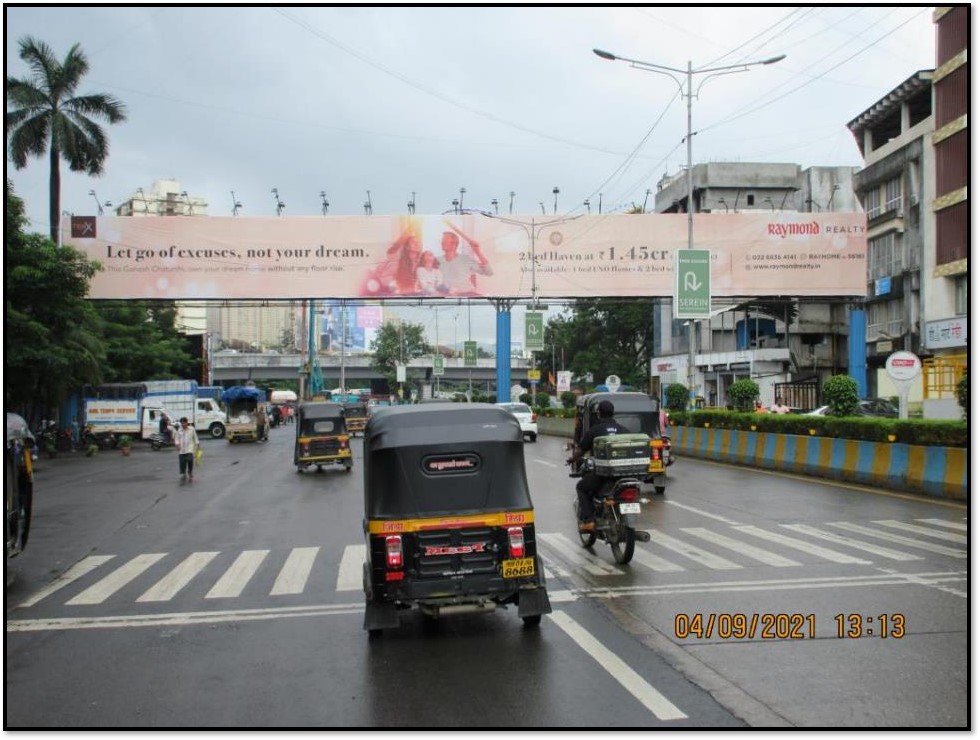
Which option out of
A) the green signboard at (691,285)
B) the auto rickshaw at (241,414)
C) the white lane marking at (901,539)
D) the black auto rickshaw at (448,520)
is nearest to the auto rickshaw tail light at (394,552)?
the black auto rickshaw at (448,520)

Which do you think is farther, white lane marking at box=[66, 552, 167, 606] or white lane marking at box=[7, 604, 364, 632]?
white lane marking at box=[66, 552, 167, 606]

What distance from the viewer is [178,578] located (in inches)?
422

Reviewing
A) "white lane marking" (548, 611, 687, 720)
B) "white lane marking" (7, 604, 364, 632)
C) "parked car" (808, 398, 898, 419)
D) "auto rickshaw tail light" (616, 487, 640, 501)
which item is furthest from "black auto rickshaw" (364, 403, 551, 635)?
"parked car" (808, 398, 898, 419)

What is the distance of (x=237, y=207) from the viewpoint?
4522 centimetres

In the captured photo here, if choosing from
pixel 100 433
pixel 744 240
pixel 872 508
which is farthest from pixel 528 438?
pixel 872 508

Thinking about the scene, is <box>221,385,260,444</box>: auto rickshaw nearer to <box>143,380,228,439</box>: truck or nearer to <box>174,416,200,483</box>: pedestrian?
<box>143,380,228,439</box>: truck

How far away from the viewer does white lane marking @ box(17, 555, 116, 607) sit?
32.5 feet

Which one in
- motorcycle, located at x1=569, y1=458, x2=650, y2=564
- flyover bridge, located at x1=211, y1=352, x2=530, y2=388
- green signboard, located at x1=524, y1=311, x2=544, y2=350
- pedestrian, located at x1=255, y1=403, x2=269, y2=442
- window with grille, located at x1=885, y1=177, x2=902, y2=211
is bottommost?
pedestrian, located at x1=255, y1=403, x2=269, y2=442

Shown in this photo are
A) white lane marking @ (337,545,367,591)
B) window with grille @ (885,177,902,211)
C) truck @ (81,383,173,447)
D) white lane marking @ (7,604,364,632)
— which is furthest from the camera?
truck @ (81,383,173,447)

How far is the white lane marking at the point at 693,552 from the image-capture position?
10273 millimetres

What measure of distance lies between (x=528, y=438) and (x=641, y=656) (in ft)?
112

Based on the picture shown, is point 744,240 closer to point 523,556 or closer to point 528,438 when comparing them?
point 528,438

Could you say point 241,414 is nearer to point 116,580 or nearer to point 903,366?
point 903,366

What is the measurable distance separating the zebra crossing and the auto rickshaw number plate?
6.96 feet
